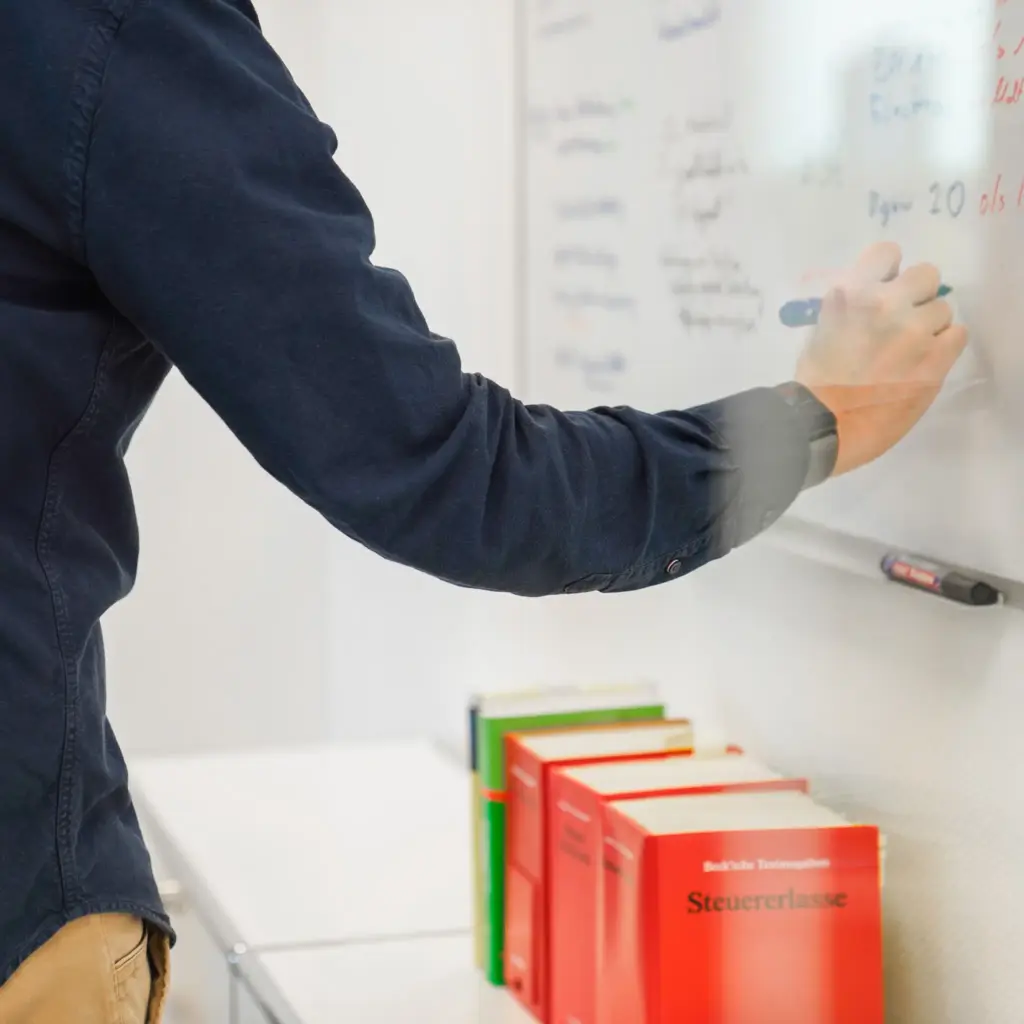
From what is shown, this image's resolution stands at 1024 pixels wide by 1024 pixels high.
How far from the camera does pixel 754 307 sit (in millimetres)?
1209

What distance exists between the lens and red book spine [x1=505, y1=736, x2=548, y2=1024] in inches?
49.3

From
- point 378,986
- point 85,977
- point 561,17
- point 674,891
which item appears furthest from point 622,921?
point 561,17

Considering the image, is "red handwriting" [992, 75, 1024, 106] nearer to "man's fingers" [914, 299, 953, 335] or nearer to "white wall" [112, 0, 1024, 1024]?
"man's fingers" [914, 299, 953, 335]

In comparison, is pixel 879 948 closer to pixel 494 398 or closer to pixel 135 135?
pixel 494 398

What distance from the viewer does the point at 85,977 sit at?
0.85m

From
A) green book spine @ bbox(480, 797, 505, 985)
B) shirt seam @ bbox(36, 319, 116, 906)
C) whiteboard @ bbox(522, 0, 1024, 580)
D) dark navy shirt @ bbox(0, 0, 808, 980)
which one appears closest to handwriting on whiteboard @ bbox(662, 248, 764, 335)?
whiteboard @ bbox(522, 0, 1024, 580)

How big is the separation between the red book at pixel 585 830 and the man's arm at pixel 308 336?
0.36 metres

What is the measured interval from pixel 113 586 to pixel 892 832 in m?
0.64

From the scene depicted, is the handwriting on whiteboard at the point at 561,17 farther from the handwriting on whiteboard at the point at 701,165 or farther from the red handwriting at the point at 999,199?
the red handwriting at the point at 999,199

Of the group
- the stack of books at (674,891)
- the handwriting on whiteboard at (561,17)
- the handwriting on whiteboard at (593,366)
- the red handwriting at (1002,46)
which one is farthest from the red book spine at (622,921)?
the handwriting on whiteboard at (561,17)

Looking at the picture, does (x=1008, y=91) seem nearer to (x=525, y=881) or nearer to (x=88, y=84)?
(x=88, y=84)

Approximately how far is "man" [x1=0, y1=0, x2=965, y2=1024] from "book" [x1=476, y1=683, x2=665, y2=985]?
439 mm

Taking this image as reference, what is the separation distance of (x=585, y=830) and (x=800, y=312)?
0.41 m

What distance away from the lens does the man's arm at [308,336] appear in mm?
707
